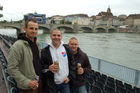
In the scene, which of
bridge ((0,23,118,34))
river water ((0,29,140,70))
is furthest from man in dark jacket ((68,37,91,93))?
bridge ((0,23,118,34))

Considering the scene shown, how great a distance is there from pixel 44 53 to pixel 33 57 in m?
0.16

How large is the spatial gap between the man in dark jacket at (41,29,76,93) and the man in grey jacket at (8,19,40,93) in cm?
11

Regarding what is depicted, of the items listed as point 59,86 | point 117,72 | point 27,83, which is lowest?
point 117,72

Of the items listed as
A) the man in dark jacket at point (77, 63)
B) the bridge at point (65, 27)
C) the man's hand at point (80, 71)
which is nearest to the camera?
the man's hand at point (80, 71)

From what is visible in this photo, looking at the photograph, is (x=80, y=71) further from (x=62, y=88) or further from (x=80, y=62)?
(x=62, y=88)

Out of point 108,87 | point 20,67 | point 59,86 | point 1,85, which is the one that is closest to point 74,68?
point 59,86

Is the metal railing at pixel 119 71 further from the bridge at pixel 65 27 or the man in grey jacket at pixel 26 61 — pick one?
the bridge at pixel 65 27

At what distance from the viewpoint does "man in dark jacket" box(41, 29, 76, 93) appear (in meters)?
1.74

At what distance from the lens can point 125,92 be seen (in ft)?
9.23

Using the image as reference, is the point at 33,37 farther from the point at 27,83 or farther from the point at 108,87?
the point at 108,87

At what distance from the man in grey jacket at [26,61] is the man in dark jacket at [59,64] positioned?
0.11 metres

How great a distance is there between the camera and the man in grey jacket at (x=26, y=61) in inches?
57.1

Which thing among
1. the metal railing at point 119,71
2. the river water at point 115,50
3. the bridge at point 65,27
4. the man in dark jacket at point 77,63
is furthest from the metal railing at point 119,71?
the bridge at point 65,27

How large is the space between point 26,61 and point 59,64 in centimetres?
41
